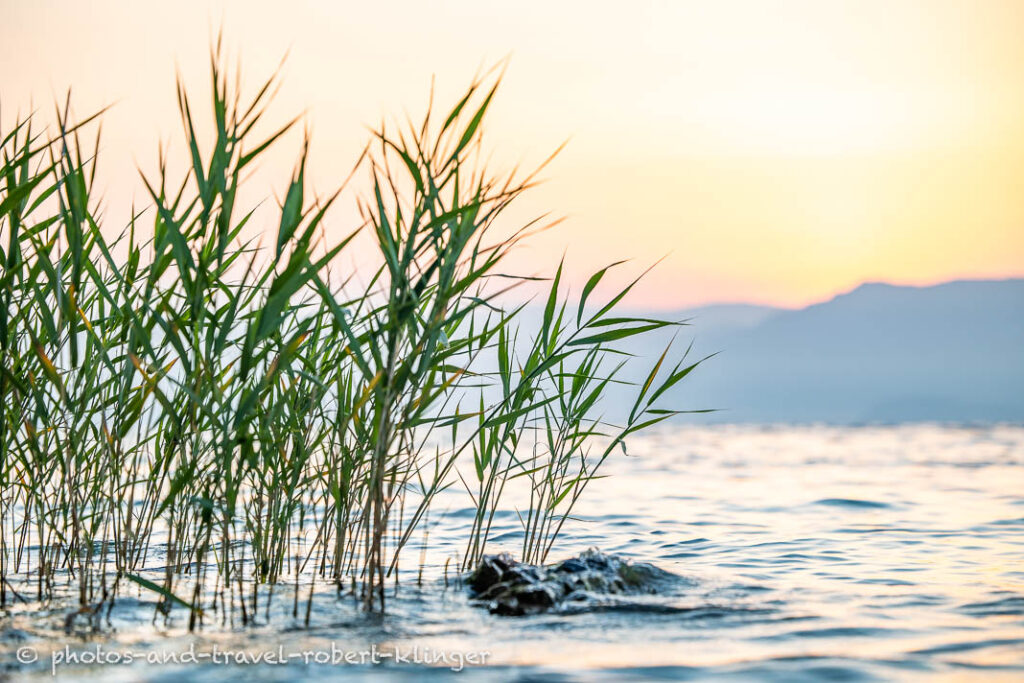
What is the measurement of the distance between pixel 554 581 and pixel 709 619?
33.9 inches

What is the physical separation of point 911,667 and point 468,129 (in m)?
3.01

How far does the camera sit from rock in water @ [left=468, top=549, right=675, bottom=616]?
4.64m

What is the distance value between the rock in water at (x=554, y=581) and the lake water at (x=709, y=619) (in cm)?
12

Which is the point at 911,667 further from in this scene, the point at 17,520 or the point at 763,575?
the point at 17,520

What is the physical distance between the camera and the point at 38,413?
13.1ft

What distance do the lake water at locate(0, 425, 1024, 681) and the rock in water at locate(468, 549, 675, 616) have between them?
0.39ft

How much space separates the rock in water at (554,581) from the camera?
183 inches

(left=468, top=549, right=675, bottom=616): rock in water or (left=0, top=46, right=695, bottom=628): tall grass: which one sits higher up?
(left=0, top=46, right=695, bottom=628): tall grass

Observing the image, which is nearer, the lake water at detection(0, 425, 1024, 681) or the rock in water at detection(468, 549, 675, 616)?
the lake water at detection(0, 425, 1024, 681)

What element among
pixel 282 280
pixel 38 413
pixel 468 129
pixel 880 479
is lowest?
pixel 880 479

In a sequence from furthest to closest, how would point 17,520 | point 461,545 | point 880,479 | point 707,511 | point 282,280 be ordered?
point 880,479, point 707,511, point 17,520, point 461,545, point 282,280

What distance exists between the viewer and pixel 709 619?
4516mm

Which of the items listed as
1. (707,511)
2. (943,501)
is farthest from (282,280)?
(943,501)

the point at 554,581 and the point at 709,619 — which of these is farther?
the point at 554,581
